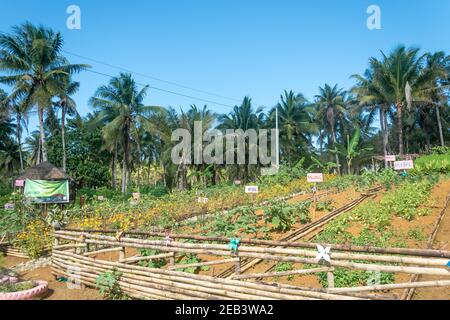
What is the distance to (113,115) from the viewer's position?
97.0 feet

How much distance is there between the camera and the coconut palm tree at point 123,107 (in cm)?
2856

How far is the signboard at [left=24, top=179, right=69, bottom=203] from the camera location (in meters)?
12.7

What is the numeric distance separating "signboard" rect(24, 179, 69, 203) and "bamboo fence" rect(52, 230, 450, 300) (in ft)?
18.6

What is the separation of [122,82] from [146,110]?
2.93m

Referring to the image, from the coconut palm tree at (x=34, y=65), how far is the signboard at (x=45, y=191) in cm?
1070

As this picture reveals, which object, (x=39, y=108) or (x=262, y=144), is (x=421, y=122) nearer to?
(x=262, y=144)

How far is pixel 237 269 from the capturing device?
537cm

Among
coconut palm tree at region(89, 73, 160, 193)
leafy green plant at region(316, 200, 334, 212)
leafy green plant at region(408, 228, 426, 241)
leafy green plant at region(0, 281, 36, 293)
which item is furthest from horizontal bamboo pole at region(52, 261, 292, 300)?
coconut palm tree at region(89, 73, 160, 193)

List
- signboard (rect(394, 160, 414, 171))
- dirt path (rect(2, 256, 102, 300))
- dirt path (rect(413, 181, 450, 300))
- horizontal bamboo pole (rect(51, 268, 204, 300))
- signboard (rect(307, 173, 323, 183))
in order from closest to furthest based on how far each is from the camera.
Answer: dirt path (rect(413, 181, 450, 300)) < horizontal bamboo pole (rect(51, 268, 204, 300)) < dirt path (rect(2, 256, 102, 300)) < signboard (rect(307, 173, 323, 183)) < signboard (rect(394, 160, 414, 171))

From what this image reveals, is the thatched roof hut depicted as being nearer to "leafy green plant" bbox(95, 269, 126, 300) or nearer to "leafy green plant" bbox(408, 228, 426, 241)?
"leafy green plant" bbox(95, 269, 126, 300)

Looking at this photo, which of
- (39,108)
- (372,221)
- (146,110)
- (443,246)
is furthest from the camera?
Result: (146,110)
